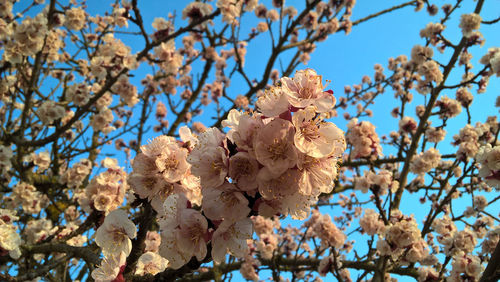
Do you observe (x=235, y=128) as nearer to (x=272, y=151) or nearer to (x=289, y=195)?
(x=272, y=151)

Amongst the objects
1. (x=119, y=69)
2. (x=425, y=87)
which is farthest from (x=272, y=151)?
(x=425, y=87)

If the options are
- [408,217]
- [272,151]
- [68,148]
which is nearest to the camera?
[272,151]

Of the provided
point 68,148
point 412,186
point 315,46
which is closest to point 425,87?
point 412,186

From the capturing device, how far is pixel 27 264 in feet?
9.60

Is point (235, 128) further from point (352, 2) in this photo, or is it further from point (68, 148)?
point (352, 2)

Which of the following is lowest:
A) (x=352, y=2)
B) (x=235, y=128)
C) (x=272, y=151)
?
(x=272, y=151)

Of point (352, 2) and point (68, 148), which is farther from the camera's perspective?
point (352, 2)

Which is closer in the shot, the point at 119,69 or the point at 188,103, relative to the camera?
the point at 119,69

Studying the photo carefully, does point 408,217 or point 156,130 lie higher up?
point 156,130

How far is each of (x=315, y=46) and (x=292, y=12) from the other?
0.95m

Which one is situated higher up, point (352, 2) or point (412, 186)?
point (352, 2)

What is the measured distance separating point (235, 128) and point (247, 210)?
→ 30 centimetres

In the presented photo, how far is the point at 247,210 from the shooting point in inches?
39.7

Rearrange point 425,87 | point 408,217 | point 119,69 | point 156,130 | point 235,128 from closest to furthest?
point 235,128, point 408,217, point 119,69, point 425,87, point 156,130
